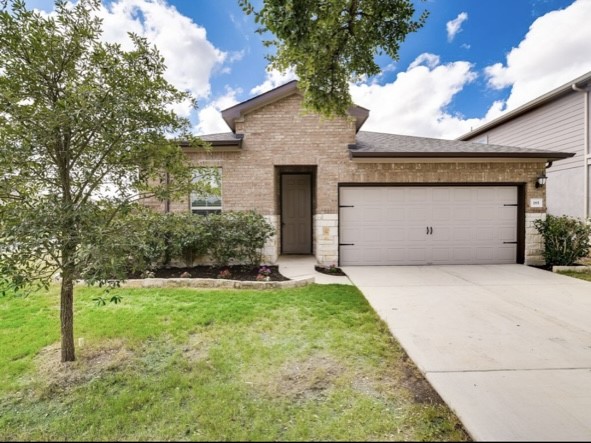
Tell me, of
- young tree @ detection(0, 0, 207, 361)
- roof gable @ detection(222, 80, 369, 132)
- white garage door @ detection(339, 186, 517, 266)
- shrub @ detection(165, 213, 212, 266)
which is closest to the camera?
young tree @ detection(0, 0, 207, 361)

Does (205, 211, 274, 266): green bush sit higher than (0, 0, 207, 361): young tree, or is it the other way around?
(0, 0, 207, 361): young tree

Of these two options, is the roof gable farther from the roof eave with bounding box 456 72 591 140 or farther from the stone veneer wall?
the roof eave with bounding box 456 72 591 140

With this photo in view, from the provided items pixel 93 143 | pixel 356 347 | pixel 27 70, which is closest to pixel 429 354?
pixel 356 347

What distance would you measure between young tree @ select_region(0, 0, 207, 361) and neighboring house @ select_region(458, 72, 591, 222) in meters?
13.2

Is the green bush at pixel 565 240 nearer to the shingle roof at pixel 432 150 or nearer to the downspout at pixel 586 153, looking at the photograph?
the shingle roof at pixel 432 150

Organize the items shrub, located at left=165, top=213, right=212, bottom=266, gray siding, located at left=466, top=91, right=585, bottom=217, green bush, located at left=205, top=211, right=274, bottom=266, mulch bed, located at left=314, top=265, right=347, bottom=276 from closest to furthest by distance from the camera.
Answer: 1. shrub, located at left=165, top=213, right=212, bottom=266
2. green bush, located at left=205, top=211, right=274, bottom=266
3. mulch bed, located at left=314, top=265, right=347, bottom=276
4. gray siding, located at left=466, top=91, right=585, bottom=217

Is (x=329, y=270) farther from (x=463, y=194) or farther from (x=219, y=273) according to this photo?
(x=463, y=194)

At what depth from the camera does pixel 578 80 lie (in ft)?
32.1

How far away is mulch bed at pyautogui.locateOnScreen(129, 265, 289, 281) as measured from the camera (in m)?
6.77

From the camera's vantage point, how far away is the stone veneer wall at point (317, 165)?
8203 millimetres

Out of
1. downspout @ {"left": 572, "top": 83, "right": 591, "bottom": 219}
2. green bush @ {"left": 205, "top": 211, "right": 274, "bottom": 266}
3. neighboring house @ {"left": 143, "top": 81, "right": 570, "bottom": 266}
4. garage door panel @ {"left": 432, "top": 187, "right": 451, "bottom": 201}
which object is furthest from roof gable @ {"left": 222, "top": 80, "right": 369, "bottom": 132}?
downspout @ {"left": 572, "top": 83, "right": 591, "bottom": 219}

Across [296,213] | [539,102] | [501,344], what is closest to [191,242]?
[296,213]

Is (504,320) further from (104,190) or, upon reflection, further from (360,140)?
(360,140)

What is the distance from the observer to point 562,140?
11008 millimetres
